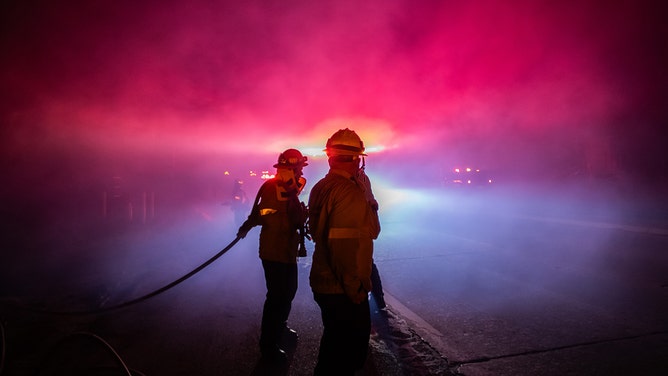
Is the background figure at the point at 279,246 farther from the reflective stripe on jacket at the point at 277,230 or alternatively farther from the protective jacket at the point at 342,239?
the protective jacket at the point at 342,239

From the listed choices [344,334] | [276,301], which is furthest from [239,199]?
[344,334]

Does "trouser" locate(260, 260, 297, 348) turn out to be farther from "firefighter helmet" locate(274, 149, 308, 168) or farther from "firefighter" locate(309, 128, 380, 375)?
"firefighter" locate(309, 128, 380, 375)

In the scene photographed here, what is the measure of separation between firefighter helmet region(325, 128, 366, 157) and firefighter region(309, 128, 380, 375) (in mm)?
150

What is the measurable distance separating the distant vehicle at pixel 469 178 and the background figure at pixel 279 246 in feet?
69.0

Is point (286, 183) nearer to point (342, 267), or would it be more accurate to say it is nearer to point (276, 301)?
point (276, 301)

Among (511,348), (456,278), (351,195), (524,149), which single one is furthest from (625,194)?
(351,195)

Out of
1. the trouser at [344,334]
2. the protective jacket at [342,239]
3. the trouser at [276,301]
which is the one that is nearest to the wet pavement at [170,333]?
the trouser at [276,301]

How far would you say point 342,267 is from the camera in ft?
6.51

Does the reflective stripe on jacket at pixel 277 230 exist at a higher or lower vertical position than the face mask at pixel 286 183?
lower

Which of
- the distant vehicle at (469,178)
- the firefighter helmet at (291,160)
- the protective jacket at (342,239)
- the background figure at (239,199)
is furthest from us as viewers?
the distant vehicle at (469,178)

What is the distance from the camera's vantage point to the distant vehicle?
22.5 meters

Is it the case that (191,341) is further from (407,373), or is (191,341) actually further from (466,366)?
(466,366)

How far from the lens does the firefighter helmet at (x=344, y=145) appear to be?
7.53 feet

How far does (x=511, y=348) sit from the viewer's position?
10.9ft
